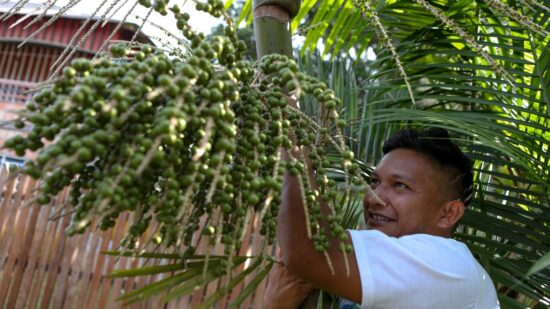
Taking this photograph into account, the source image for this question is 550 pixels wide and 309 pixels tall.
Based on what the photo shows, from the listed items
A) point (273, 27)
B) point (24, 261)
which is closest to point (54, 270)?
point (24, 261)

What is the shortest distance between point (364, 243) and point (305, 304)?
384mm

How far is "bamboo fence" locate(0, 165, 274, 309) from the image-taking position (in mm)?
5223

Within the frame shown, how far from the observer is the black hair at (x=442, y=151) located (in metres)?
2.02

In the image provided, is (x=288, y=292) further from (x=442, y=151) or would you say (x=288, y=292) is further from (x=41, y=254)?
(x=41, y=254)

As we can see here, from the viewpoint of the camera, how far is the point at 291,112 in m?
1.37

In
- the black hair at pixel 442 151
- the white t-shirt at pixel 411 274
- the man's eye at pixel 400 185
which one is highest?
the black hair at pixel 442 151

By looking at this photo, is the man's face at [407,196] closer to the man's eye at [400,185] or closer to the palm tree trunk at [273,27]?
the man's eye at [400,185]

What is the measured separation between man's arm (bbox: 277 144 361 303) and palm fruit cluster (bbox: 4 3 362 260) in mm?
179

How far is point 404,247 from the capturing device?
1.59 metres

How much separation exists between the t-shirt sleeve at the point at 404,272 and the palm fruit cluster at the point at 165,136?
37 cm

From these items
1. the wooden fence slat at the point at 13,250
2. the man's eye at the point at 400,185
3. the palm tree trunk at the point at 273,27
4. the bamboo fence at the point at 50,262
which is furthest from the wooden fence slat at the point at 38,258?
the palm tree trunk at the point at 273,27

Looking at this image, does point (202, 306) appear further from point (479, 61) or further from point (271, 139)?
point (479, 61)

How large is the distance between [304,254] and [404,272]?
0.28m

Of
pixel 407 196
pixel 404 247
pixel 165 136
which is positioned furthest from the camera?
pixel 407 196
